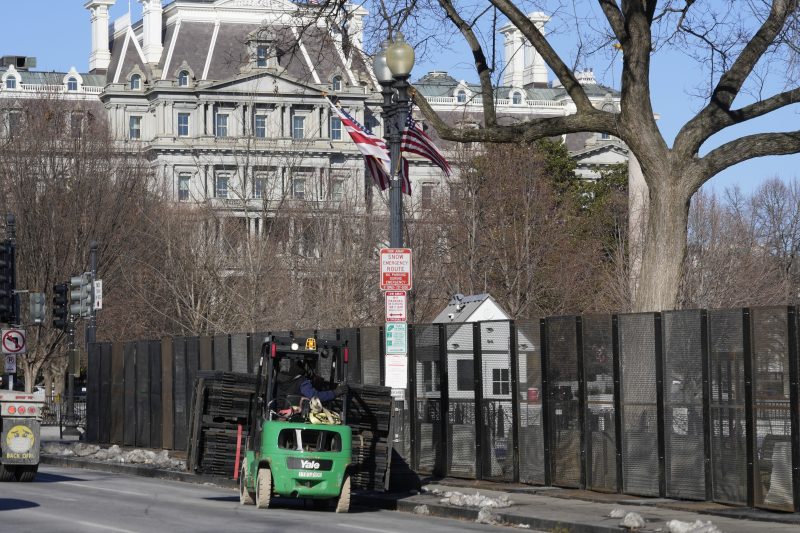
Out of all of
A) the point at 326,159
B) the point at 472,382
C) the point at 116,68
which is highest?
the point at 116,68

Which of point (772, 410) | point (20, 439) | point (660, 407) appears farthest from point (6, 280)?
point (772, 410)

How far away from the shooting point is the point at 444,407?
27.4 meters

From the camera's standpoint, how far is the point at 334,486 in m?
22.4

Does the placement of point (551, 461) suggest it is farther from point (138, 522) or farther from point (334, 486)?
point (138, 522)

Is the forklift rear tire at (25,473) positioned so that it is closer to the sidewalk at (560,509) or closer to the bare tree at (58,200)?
the sidewalk at (560,509)

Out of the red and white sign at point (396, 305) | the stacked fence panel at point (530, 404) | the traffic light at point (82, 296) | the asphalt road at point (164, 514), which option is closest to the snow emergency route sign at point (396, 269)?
the red and white sign at point (396, 305)

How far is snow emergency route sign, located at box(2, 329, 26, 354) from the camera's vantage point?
4078 centimetres

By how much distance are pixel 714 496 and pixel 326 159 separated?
97.2 meters

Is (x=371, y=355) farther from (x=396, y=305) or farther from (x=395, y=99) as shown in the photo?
(x=395, y=99)


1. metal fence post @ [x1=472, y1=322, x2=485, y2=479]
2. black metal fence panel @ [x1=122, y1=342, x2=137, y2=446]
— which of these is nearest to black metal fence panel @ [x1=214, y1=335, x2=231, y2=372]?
black metal fence panel @ [x1=122, y1=342, x2=137, y2=446]

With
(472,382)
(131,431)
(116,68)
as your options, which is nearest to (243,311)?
(131,431)

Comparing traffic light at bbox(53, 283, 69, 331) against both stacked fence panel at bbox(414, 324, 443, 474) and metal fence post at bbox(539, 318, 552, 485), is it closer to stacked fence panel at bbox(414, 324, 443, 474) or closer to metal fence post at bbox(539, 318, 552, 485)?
stacked fence panel at bbox(414, 324, 443, 474)

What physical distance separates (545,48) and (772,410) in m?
7.36

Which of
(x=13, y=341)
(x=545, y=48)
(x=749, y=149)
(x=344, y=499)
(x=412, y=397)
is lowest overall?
(x=344, y=499)
